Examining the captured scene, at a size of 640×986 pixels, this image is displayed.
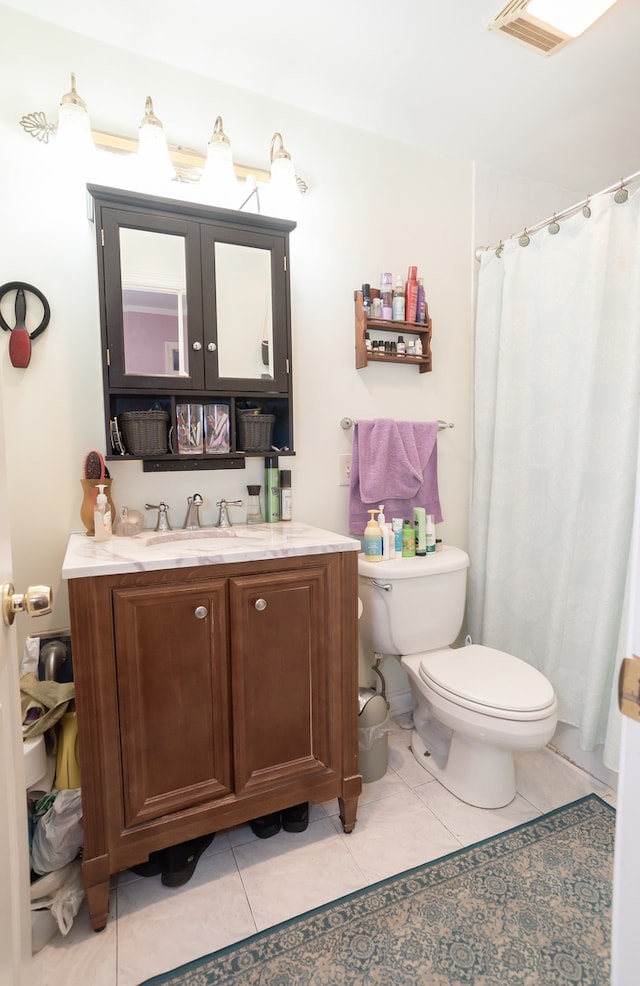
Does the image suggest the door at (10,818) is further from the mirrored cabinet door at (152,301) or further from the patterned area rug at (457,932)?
the mirrored cabinet door at (152,301)

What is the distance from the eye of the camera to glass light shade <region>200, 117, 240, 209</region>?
1.51m

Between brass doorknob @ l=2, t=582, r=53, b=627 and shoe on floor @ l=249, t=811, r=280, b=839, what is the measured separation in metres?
1.18

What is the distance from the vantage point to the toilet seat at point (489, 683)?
1415mm

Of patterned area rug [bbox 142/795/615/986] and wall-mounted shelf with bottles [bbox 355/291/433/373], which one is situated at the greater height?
wall-mounted shelf with bottles [bbox 355/291/433/373]

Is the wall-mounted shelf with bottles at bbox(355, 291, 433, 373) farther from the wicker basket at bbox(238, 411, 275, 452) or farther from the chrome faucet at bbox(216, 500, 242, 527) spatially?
the chrome faucet at bbox(216, 500, 242, 527)

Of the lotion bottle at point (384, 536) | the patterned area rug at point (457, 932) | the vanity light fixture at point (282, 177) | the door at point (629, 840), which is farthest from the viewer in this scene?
the lotion bottle at point (384, 536)

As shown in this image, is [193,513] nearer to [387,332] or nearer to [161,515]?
[161,515]

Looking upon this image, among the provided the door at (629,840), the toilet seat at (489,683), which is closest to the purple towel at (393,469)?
the toilet seat at (489,683)

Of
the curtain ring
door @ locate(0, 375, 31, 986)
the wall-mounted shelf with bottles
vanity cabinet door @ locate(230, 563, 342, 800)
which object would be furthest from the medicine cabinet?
the curtain ring

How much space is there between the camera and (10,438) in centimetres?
144

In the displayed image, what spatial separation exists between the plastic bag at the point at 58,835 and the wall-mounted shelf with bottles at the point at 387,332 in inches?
66.6

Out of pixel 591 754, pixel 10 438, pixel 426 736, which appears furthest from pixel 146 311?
pixel 591 754

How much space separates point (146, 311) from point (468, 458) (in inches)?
60.0

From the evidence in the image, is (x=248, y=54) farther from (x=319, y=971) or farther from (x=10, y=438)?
(x=319, y=971)
